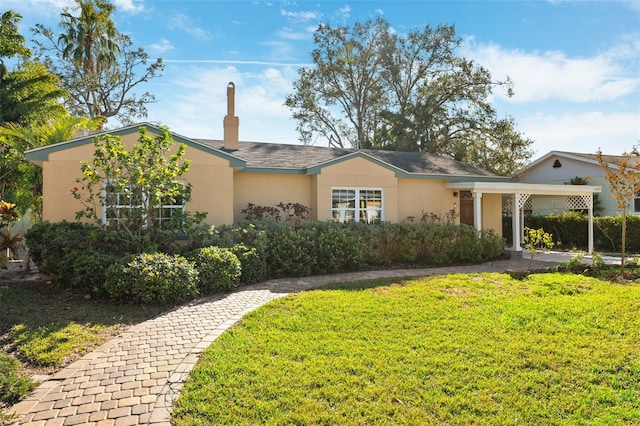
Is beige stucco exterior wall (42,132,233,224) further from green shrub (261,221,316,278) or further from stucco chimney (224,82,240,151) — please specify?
stucco chimney (224,82,240,151)

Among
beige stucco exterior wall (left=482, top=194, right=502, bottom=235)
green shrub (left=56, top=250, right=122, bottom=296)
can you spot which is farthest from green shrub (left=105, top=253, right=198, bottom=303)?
beige stucco exterior wall (left=482, top=194, right=502, bottom=235)

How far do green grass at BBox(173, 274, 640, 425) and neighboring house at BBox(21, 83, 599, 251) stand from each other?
Answer: 20.6 ft

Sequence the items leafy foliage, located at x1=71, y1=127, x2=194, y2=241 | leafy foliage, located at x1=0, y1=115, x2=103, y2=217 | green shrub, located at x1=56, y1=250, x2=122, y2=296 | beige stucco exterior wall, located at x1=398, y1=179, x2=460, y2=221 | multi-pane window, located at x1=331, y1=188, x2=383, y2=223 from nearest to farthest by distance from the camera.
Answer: green shrub, located at x1=56, y1=250, x2=122, y2=296 → leafy foliage, located at x1=71, y1=127, x2=194, y2=241 → leafy foliage, located at x1=0, y1=115, x2=103, y2=217 → multi-pane window, located at x1=331, y1=188, x2=383, y2=223 → beige stucco exterior wall, located at x1=398, y1=179, x2=460, y2=221

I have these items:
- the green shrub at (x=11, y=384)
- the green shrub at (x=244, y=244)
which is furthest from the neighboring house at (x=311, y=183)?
the green shrub at (x=11, y=384)

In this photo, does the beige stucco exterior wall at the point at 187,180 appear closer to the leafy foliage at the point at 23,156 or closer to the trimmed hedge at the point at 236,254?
the trimmed hedge at the point at 236,254

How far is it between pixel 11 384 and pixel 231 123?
12.4 meters

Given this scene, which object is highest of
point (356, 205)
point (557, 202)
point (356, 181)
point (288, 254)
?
point (356, 181)

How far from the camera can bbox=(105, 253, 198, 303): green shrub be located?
7.13 meters

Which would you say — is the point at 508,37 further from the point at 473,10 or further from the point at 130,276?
the point at 130,276

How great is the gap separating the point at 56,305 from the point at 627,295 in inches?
469

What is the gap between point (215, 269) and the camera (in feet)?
27.1

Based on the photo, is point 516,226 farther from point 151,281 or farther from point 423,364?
point 151,281

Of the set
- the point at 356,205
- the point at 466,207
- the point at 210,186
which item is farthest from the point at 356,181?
the point at 466,207

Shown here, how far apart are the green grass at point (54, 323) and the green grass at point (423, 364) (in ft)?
6.69
